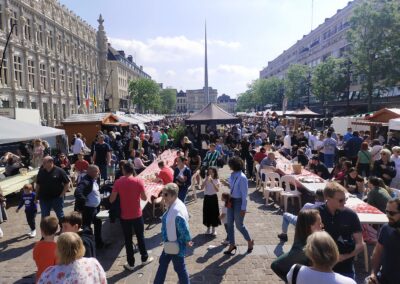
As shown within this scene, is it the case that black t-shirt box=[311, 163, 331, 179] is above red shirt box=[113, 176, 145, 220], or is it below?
below

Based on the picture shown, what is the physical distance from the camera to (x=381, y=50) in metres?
29.7

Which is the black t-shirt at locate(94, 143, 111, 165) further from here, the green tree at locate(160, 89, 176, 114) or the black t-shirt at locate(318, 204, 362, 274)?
the green tree at locate(160, 89, 176, 114)

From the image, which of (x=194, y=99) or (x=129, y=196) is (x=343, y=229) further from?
(x=194, y=99)

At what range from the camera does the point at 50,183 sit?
6.53m

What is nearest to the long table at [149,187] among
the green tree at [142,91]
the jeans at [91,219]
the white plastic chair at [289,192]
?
the jeans at [91,219]

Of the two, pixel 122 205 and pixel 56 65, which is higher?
pixel 56 65

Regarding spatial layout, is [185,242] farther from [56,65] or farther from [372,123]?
[56,65]

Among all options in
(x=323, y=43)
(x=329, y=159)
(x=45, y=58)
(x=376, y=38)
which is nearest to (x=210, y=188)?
(x=329, y=159)

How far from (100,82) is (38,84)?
2852cm

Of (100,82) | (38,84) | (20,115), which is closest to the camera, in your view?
(20,115)

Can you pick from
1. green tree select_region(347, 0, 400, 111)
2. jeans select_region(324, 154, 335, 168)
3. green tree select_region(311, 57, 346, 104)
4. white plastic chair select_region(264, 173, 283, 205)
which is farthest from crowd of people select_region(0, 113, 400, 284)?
green tree select_region(311, 57, 346, 104)

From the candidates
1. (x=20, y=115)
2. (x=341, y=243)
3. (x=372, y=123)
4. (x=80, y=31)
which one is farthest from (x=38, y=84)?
(x=341, y=243)

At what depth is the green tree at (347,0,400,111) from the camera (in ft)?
92.8

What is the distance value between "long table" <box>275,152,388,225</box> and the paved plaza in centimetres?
80
